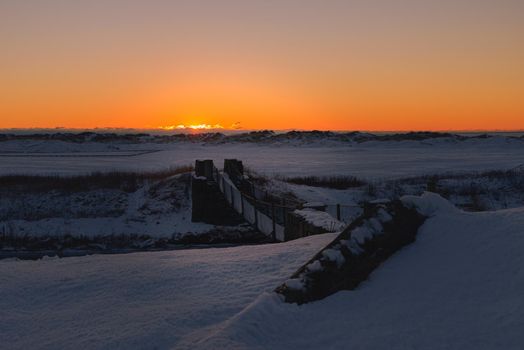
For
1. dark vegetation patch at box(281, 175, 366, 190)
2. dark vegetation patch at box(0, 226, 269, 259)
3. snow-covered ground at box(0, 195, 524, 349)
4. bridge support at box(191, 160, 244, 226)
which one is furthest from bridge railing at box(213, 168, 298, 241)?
dark vegetation patch at box(281, 175, 366, 190)

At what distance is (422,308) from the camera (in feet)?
13.3

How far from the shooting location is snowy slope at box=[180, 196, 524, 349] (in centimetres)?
361

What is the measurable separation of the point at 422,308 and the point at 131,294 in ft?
8.89

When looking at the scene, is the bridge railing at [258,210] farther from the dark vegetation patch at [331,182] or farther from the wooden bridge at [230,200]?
the dark vegetation patch at [331,182]

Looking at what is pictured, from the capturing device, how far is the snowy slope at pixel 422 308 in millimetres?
3607

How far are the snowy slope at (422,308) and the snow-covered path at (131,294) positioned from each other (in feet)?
1.43

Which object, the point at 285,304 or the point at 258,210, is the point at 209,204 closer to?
the point at 258,210

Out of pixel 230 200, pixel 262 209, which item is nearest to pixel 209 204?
pixel 230 200

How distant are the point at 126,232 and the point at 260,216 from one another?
6.82 metres

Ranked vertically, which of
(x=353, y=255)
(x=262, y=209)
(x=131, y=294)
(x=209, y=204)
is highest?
(x=353, y=255)

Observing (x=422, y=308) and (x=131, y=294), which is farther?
(x=131, y=294)

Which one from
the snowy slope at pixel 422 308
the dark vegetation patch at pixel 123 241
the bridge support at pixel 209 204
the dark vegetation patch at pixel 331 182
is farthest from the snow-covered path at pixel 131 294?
the dark vegetation patch at pixel 331 182

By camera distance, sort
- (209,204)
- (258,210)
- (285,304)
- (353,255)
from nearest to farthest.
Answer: (285,304), (353,255), (258,210), (209,204)

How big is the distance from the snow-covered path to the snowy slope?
435 millimetres
